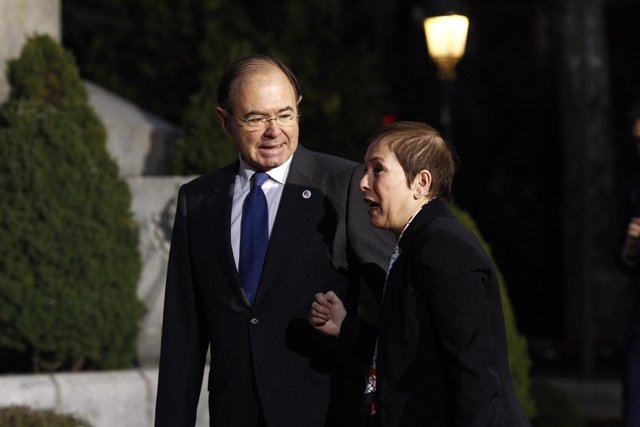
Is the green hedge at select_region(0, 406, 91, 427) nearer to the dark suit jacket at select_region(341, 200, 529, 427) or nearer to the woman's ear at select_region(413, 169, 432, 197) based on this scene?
the dark suit jacket at select_region(341, 200, 529, 427)

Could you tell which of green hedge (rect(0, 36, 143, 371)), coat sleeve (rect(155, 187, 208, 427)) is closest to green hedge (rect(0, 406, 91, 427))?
green hedge (rect(0, 36, 143, 371))

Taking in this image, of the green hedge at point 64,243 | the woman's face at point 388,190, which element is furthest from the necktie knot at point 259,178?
the green hedge at point 64,243

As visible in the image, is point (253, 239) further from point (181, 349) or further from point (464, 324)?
point (464, 324)

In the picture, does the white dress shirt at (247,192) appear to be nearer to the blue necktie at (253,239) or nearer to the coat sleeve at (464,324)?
the blue necktie at (253,239)

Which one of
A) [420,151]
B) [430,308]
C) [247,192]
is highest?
[420,151]

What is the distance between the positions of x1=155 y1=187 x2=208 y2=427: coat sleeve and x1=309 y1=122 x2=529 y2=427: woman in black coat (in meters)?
0.74

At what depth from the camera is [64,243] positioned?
7.46m

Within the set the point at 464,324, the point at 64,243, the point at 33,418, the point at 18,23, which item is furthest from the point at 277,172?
the point at 18,23

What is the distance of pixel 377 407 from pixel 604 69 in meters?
14.0

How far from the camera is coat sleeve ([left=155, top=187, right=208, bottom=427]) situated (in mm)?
4383

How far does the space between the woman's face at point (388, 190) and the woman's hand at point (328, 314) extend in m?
0.31

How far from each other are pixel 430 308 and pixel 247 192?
3.10 feet

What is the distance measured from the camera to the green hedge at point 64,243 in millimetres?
7348

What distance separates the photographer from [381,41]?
16.1m
